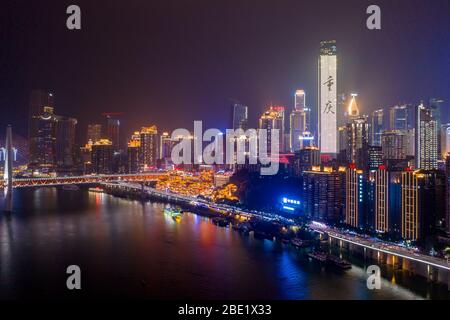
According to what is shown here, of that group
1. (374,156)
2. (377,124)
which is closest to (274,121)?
(377,124)

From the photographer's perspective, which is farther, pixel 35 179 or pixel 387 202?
pixel 35 179

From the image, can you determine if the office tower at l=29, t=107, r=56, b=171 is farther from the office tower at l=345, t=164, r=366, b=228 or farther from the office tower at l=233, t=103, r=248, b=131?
the office tower at l=345, t=164, r=366, b=228

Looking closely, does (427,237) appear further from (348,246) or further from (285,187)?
(285,187)

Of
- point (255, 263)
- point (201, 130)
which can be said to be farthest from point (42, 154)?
point (255, 263)

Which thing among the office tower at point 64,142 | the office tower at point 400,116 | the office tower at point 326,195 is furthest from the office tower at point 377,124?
the office tower at point 64,142

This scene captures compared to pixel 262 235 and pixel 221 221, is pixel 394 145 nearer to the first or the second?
pixel 221 221

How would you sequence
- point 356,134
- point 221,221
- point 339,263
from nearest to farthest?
point 339,263
point 221,221
point 356,134

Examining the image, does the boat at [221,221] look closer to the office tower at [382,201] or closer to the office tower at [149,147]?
the office tower at [382,201]
